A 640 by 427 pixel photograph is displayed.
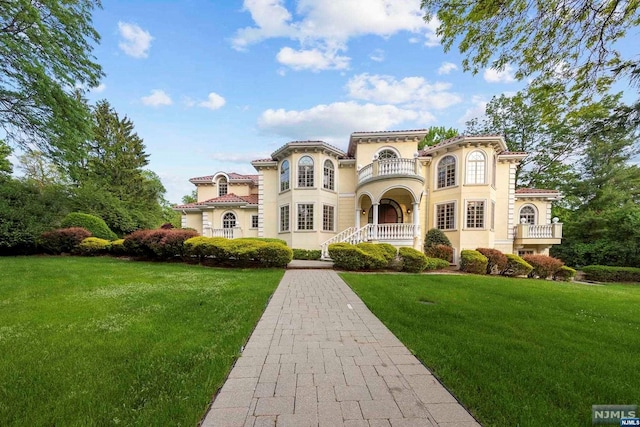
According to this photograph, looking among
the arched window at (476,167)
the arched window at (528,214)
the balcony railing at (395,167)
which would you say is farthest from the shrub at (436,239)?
the arched window at (528,214)

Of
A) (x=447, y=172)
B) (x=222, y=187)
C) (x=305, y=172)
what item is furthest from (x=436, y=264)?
(x=222, y=187)

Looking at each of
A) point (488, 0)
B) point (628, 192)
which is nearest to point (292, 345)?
point (488, 0)

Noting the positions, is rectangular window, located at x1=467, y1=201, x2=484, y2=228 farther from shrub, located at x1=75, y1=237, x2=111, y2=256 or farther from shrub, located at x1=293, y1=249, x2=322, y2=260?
shrub, located at x1=75, y1=237, x2=111, y2=256

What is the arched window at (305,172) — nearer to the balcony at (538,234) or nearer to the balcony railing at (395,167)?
the balcony railing at (395,167)

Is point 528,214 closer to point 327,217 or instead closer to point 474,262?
point 474,262

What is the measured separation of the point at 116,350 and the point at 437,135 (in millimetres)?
28687

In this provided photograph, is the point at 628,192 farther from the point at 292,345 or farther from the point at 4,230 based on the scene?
the point at 4,230

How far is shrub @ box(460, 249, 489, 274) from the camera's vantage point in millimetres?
11461

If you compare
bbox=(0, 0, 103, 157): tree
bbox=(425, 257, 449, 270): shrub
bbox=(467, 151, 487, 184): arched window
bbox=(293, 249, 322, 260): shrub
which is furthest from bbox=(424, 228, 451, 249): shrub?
bbox=(0, 0, 103, 157): tree

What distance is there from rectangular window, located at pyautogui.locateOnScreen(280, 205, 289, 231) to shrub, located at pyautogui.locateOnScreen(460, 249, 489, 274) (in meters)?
9.96

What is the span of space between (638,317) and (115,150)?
3619 cm

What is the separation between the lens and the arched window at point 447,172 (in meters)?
14.4

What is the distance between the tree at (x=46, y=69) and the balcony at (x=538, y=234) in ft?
75.9

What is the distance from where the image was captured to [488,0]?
12.4 feet
